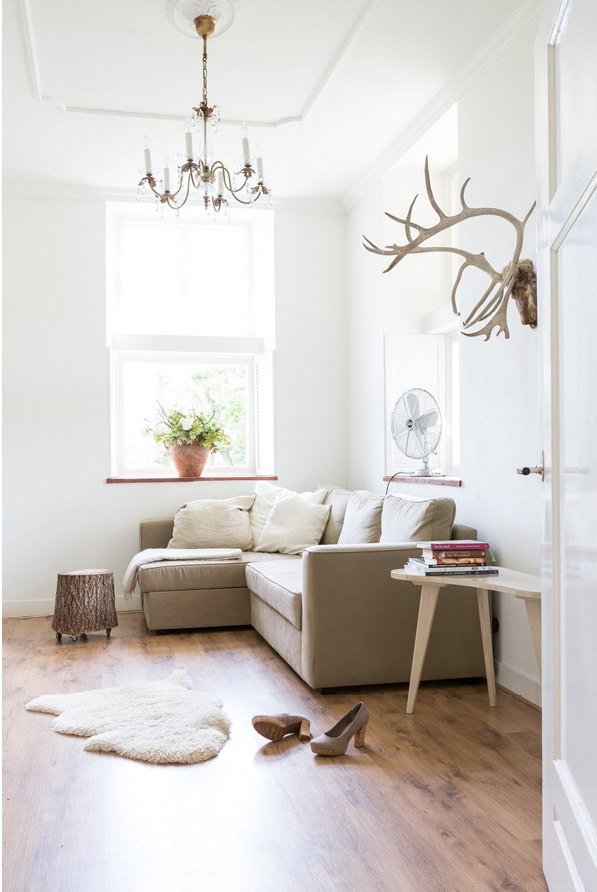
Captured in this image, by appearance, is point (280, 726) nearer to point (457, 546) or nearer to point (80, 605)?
point (457, 546)

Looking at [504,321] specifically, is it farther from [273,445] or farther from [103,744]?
[273,445]

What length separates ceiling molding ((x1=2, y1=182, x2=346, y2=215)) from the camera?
18.0ft

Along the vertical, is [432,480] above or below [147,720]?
above

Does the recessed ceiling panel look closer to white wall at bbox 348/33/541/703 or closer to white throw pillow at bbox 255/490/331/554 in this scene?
white wall at bbox 348/33/541/703

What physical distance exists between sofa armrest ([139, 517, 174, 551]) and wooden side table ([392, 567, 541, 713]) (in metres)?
2.63

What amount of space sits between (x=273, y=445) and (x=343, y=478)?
1.98ft

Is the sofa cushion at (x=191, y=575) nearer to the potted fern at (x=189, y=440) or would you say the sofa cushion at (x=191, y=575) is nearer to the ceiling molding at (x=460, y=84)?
the potted fern at (x=189, y=440)

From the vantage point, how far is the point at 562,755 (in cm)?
166

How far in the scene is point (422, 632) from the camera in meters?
3.14

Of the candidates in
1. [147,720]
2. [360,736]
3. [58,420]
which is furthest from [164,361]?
[360,736]

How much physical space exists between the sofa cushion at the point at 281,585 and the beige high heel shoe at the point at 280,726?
692 mm

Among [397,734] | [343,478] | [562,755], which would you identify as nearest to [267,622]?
[397,734]

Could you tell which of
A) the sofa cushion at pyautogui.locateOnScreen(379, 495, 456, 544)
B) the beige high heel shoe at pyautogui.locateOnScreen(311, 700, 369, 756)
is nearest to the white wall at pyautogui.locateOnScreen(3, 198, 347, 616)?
the sofa cushion at pyautogui.locateOnScreen(379, 495, 456, 544)

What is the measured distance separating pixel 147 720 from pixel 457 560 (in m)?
1.34
